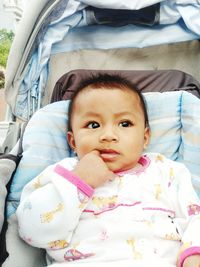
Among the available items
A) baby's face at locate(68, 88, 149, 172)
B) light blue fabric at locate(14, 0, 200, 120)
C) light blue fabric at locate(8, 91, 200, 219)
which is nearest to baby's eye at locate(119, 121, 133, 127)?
baby's face at locate(68, 88, 149, 172)

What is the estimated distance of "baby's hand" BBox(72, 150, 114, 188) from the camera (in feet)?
3.77

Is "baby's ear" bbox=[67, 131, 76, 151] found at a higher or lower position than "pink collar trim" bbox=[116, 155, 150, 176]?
higher

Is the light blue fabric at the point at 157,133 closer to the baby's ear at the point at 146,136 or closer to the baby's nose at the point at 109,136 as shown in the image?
the baby's ear at the point at 146,136

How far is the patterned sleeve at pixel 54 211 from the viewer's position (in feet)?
3.54

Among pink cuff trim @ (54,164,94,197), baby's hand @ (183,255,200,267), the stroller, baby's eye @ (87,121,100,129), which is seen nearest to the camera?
baby's hand @ (183,255,200,267)

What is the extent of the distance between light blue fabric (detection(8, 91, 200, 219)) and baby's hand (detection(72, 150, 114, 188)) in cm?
24

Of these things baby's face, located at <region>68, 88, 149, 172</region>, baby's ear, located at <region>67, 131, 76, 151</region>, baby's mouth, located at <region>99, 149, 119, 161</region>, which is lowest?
baby's ear, located at <region>67, 131, 76, 151</region>

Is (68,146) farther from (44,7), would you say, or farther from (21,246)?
(44,7)

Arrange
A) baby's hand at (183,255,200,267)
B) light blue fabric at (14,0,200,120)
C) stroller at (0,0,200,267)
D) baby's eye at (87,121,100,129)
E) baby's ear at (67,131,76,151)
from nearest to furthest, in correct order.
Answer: baby's hand at (183,255,200,267) < baby's eye at (87,121,100,129) < baby's ear at (67,131,76,151) < stroller at (0,0,200,267) < light blue fabric at (14,0,200,120)

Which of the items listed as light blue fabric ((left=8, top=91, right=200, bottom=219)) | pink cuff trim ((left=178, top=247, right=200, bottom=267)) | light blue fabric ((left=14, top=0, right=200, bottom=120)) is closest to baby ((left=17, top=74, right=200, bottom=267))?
pink cuff trim ((left=178, top=247, right=200, bottom=267))

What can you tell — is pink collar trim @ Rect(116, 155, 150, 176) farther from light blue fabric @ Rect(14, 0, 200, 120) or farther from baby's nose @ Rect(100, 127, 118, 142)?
light blue fabric @ Rect(14, 0, 200, 120)

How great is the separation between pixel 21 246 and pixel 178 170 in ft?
1.57

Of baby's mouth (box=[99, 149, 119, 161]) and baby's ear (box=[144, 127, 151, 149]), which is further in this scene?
baby's ear (box=[144, 127, 151, 149])

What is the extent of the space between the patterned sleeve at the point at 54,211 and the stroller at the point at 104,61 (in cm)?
34
